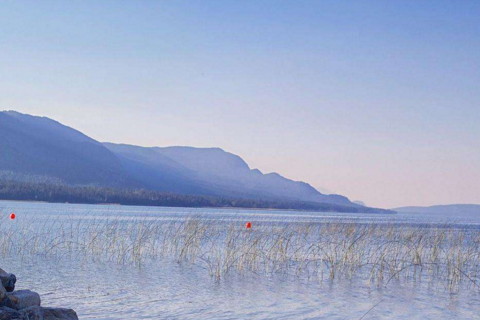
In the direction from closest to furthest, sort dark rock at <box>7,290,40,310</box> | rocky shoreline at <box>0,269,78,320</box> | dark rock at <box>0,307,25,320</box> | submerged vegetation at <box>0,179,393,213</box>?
dark rock at <box>0,307,25,320</box>, rocky shoreline at <box>0,269,78,320</box>, dark rock at <box>7,290,40,310</box>, submerged vegetation at <box>0,179,393,213</box>

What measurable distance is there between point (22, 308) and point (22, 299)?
0.65ft

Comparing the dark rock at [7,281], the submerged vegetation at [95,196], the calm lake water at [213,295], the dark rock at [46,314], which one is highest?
the submerged vegetation at [95,196]

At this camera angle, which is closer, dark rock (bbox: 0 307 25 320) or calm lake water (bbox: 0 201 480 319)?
dark rock (bbox: 0 307 25 320)

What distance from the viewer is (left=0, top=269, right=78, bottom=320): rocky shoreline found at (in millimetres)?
8531

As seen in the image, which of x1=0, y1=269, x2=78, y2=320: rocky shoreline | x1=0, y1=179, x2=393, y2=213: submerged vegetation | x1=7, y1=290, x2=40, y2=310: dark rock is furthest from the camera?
x1=0, y1=179, x2=393, y2=213: submerged vegetation

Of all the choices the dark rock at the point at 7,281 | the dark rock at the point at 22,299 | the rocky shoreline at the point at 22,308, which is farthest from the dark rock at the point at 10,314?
the dark rock at the point at 7,281

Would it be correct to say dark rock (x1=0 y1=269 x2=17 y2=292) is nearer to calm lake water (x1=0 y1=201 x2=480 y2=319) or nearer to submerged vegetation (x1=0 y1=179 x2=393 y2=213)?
calm lake water (x1=0 y1=201 x2=480 y2=319)

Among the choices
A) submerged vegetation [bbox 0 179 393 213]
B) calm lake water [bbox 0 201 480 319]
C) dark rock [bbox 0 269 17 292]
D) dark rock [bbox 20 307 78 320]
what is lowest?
calm lake water [bbox 0 201 480 319]

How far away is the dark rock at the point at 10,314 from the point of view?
8.42 m

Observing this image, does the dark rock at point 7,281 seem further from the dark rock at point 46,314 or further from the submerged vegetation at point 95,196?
the submerged vegetation at point 95,196

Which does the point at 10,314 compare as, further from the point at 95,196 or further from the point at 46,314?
the point at 95,196

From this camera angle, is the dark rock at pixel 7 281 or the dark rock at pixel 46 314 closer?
the dark rock at pixel 46 314

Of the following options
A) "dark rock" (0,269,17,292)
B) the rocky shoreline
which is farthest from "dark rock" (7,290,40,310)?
"dark rock" (0,269,17,292)

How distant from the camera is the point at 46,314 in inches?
352
